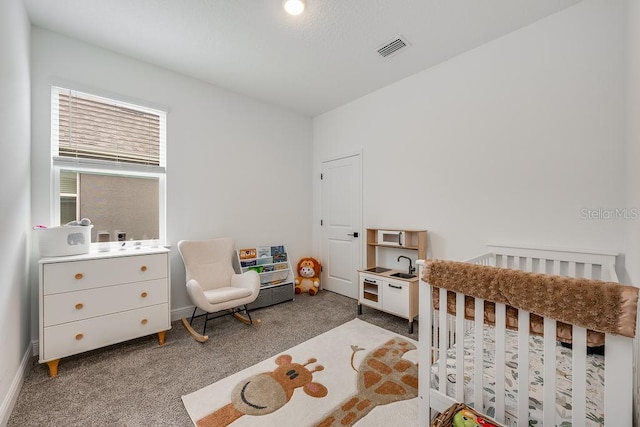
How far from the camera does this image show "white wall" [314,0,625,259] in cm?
190

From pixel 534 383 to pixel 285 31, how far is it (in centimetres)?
287

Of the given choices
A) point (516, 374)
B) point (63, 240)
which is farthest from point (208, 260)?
point (516, 374)

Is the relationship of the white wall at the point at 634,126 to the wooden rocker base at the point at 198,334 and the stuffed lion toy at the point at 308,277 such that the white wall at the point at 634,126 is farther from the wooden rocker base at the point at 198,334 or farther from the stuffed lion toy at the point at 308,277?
the stuffed lion toy at the point at 308,277

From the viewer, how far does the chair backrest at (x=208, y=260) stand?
2.81m

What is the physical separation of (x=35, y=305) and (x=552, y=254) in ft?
14.1

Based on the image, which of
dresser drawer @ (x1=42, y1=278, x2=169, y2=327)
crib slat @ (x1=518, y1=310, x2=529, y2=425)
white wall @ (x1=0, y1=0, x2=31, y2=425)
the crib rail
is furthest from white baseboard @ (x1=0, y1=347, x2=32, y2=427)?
the crib rail

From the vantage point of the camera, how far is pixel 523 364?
3.15 ft

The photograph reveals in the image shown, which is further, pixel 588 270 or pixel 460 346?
pixel 588 270

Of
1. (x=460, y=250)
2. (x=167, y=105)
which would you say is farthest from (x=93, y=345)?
(x=460, y=250)

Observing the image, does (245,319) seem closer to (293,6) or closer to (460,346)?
(460,346)

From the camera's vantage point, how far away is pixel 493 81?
2416 millimetres

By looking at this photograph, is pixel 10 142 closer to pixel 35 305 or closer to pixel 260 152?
pixel 35 305

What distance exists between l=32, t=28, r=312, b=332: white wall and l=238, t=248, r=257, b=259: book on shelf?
13 cm

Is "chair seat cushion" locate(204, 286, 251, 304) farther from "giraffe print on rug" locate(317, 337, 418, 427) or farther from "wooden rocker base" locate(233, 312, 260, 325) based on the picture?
"giraffe print on rug" locate(317, 337, 418, 427)
